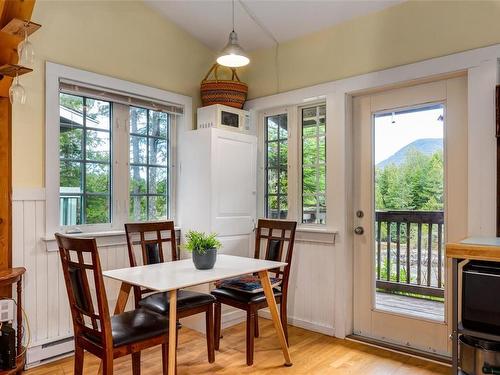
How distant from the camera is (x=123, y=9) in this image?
125 inches

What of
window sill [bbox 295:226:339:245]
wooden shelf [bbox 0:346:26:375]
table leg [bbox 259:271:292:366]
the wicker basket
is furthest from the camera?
the wicker basket

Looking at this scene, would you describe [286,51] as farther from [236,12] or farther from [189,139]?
[189,139]

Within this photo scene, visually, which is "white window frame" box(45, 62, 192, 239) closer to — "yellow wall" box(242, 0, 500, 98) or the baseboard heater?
the baseboard heater

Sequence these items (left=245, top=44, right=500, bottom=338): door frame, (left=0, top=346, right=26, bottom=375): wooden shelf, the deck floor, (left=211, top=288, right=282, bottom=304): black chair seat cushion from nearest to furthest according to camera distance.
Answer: (left=0, top=346, right=26, bottom=375): wooden shelf < (left=245, top=44, right=500, bottom=338): door frame < (left=211, top=288, right=282, bottom=304): black chair seat cushion < the deck floor

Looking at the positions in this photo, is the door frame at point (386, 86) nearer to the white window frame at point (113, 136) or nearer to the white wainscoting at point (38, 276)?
the white window frame at point (113, 136)

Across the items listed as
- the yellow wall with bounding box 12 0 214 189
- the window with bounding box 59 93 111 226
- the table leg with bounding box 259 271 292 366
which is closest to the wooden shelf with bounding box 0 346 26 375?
the window with bounding box 59 93 111 226

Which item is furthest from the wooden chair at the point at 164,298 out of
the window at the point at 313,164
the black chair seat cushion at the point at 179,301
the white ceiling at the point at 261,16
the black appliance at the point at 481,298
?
the white ceiling at the point at 261,16

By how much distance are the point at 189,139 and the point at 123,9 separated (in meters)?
1.18

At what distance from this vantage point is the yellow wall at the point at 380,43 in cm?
259

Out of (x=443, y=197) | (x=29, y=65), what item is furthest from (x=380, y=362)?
(x=29, y=65)

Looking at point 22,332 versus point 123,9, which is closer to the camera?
point 22,332

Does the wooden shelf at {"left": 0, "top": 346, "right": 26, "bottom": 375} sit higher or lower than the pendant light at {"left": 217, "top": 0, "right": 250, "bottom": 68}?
lower

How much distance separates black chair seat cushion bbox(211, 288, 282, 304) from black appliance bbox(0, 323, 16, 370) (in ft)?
4.28

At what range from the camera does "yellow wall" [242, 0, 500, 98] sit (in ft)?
8.49
